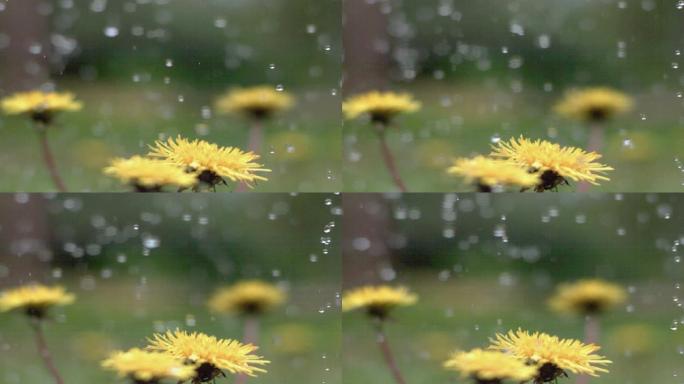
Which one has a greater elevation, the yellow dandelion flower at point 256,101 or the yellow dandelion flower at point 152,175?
the yellow dandelion flower at point 256,101

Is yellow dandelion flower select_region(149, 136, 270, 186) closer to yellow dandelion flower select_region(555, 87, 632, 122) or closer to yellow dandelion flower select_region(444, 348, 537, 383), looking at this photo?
yellow dandelion flower select_region(444, 348, 537, 383)

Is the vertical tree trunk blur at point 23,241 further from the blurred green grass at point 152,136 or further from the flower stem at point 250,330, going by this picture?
the flower stem at point 250,330

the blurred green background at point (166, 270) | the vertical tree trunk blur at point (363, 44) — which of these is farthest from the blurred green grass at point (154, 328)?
the vertical tree trunk blur at point (363, 44)

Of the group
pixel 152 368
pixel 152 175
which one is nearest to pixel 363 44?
pixel 152 175

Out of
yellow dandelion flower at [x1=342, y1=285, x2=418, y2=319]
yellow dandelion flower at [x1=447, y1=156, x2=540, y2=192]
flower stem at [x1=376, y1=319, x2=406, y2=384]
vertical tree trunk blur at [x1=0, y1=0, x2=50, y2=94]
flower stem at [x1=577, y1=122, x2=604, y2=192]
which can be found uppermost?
vertical tree trunk blur at [x1=0, y1=0, x2=50, y2=94]

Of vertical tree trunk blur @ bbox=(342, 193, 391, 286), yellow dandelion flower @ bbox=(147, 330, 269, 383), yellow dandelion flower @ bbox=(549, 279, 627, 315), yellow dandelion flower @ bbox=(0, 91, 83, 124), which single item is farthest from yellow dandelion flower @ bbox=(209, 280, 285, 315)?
yellow dandelion flower @ bbox=(549, 279, 627, 315)

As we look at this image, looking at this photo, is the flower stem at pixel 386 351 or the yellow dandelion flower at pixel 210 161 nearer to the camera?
the yellow dandelion flower at pixel 210 161
